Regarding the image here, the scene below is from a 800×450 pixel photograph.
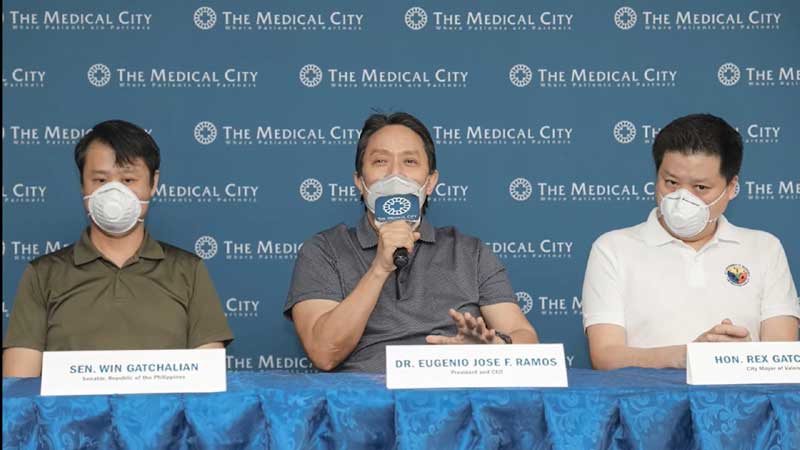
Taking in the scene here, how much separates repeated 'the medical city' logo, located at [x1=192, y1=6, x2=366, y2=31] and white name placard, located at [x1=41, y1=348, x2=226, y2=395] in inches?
76.4

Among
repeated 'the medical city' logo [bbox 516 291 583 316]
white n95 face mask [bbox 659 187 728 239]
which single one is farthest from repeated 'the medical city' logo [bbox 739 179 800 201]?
white n95 face mask [bbox 659 187 728 239]

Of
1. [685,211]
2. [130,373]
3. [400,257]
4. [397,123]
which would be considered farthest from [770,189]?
[130,373]

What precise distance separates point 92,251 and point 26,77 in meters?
1.05

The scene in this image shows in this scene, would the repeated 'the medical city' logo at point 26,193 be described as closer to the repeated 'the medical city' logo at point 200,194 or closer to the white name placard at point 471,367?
the repeated 'the medical city' logo at point 200,194

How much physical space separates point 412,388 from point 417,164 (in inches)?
40.4

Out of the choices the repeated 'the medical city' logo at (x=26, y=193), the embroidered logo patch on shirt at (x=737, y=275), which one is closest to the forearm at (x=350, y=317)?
the embroidered logo patch on shirt at (x=737, y=275)

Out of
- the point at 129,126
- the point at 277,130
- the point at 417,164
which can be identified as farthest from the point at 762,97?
the point at 129,126

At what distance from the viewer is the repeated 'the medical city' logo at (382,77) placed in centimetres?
329

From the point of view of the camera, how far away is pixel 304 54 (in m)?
3.29

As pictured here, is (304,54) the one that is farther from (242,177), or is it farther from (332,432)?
(332,432)

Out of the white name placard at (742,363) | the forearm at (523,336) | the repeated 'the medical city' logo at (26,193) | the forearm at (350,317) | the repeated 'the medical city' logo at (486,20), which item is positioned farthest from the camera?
the repeated 'the medical city' logo at (486,20)

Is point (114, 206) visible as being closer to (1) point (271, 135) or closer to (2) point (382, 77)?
(1) point (271, 135)

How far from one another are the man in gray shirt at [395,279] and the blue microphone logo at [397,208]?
0.04 m

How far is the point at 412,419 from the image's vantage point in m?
1.54
